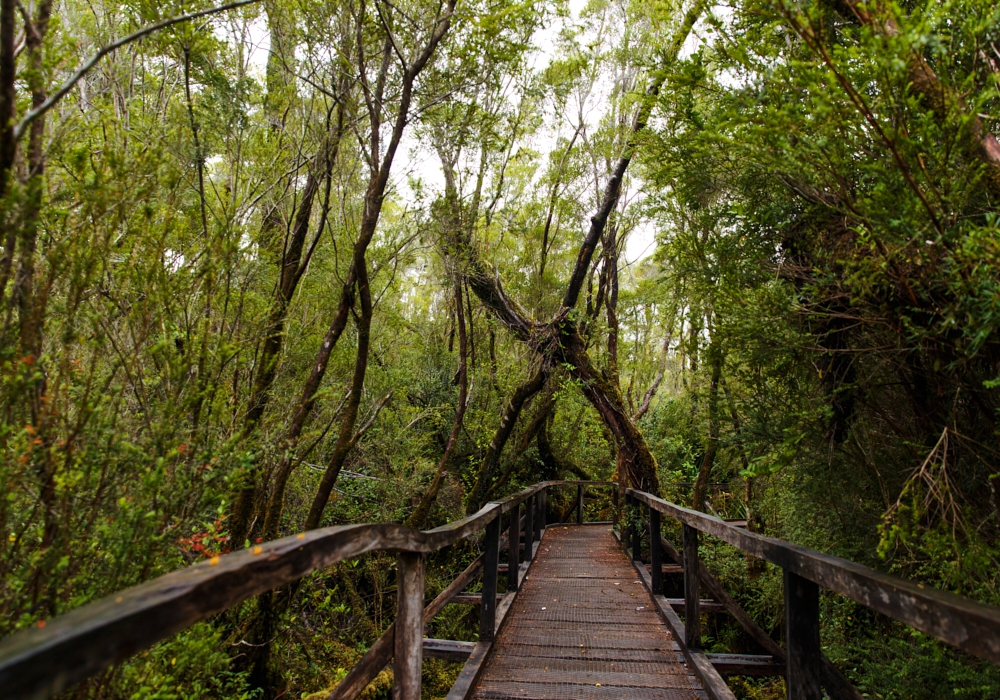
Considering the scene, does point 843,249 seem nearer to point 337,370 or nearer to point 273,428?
point 273,428

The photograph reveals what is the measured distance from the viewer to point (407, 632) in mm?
2418

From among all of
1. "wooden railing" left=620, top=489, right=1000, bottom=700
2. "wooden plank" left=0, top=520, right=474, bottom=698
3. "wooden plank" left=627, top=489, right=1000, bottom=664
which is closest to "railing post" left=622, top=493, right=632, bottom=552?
"wooden railing" left=620, top=489, right=1000, bottom=700

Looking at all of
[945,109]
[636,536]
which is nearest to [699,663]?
[945,109]

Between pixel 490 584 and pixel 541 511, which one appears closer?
pixel 490 584

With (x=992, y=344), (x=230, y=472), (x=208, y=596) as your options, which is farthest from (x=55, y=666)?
(x=992, y=344)

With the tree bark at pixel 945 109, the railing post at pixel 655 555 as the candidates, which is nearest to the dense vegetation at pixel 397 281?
the tree bark at pixel 945 109

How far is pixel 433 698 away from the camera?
6.88 metres

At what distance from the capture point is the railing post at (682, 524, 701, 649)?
12.3ft

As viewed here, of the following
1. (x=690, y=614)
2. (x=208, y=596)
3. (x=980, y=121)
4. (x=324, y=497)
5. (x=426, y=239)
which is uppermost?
(x=426, y=239)

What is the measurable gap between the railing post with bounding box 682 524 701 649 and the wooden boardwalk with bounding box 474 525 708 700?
0.17 m

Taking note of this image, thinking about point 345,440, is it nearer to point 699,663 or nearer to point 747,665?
point 699,663

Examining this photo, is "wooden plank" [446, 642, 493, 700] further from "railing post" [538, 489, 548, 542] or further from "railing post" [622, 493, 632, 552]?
"railing post" [538, 489, 548, 542]

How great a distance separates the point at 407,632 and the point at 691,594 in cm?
225

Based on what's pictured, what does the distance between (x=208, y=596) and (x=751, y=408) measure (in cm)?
354
